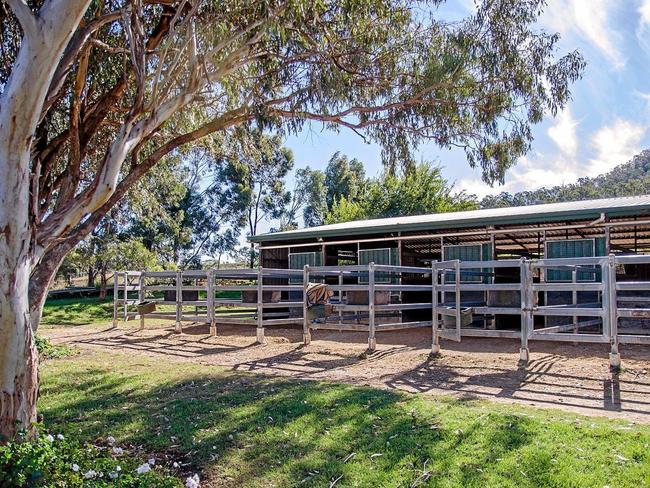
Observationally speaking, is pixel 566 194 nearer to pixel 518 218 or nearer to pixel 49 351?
pixel 518 218

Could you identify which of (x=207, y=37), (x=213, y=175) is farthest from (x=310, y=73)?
(x=213, y=175)

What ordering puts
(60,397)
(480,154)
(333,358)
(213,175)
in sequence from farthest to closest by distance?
1. (213,175)
2. (480,154)
3. (333,358)
4. (60,397)

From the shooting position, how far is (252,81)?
10.6 metres

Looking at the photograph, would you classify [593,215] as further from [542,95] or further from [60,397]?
[60,397]

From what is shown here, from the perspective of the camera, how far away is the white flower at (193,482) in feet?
12.4

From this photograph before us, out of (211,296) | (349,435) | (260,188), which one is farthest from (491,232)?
(260,188)

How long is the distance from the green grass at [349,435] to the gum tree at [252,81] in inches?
72.7

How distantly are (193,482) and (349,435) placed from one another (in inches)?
59.2

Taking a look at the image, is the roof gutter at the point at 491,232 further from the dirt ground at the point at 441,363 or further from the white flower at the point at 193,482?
the white flower at the point at 193,482

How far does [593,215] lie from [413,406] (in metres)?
7.73

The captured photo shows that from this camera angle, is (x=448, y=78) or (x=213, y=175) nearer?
(x=448, y=78)

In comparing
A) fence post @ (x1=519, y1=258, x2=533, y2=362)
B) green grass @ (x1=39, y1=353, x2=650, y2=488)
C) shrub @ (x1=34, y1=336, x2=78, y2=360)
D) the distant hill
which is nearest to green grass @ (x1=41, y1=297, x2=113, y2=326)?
shrub @ (x1=34, y1=336, x2=78, y2=360)

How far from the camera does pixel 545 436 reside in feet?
14.8

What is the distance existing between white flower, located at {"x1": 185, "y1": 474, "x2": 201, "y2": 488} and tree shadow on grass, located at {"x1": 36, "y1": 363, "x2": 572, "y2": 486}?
0.17 meters
